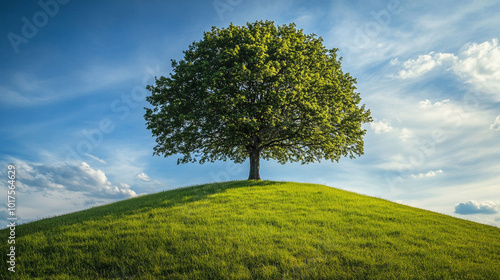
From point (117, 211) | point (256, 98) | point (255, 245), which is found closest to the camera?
point (255, 245)

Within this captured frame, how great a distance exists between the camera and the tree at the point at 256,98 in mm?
23844

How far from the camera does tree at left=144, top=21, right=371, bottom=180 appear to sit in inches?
939

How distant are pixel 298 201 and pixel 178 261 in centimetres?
1139

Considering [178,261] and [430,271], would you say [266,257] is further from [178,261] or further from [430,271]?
[430,271]

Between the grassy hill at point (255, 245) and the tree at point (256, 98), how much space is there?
924 cm

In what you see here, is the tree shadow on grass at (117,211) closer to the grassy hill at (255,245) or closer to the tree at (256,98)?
the grassy hill at (255,245)

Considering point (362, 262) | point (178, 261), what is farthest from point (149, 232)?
point (362, 262)

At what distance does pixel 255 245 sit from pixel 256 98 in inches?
669

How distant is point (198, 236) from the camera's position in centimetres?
1209

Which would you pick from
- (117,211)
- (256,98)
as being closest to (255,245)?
(117,211)

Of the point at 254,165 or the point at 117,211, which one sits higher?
the point at 254,165

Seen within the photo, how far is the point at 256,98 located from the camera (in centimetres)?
2589

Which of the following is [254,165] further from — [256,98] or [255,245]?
[255,245]

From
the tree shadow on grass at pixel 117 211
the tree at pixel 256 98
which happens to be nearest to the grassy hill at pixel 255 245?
the tree shadow on grass at pixel 117 211
